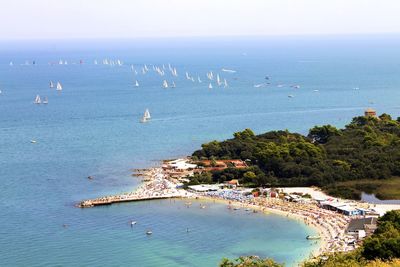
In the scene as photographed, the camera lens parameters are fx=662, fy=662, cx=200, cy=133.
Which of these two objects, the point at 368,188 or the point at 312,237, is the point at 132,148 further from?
the point at 312,237

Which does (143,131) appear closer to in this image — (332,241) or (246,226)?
(246,226)

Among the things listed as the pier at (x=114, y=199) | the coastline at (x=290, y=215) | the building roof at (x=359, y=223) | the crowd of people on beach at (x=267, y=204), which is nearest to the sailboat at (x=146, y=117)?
the crowd of people on beach at (x=267, y=204)

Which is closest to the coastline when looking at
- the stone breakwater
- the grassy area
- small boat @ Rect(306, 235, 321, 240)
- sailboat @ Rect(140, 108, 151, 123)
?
small boat @ Rect(306, 235, 321, 240)

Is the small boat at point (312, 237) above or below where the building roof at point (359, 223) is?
below

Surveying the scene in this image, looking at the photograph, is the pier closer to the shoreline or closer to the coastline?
the shoreline

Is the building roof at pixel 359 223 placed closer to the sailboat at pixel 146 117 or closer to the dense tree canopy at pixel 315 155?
the dense tree canopy at pixel 315 155

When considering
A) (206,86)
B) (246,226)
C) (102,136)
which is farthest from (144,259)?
(206,86)

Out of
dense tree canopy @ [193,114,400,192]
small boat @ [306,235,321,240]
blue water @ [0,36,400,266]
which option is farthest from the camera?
dense tree canopy @ [193,114,400,192]
